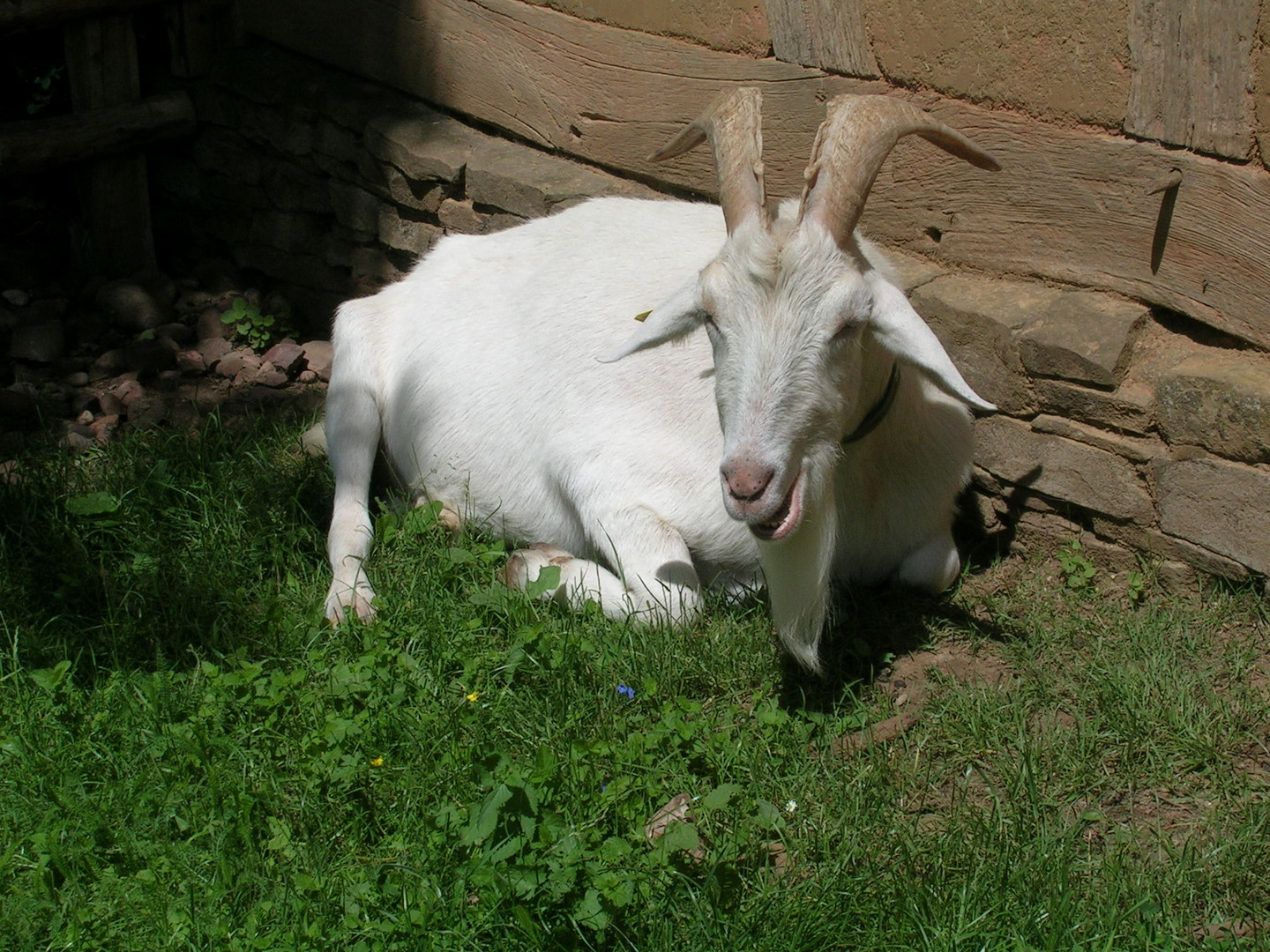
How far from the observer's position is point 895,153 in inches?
153

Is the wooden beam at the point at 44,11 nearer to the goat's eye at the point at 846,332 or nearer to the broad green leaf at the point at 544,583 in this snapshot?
the broad green leaf at the point at 544,583

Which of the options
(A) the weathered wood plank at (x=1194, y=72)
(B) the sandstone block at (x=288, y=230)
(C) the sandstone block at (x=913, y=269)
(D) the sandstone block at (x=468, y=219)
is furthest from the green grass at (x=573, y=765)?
(B) the sandstone block at (x=288, y=230)

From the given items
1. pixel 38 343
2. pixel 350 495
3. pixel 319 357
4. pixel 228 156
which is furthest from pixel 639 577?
pixel 228 156

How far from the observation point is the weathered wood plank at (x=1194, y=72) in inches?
118

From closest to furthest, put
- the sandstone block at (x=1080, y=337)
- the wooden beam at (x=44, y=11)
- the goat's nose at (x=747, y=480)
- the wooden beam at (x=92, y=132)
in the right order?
the goat's nose at (x=747, y=480) < the sandstone block at (x=1080, y=337) < the wooden beam at (x=44, y=11) < the wooden beam at (x=92, y=132)

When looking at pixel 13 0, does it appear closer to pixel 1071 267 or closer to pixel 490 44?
pixel 490 44

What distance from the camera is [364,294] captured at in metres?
5.69

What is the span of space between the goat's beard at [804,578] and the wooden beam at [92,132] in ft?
13.6

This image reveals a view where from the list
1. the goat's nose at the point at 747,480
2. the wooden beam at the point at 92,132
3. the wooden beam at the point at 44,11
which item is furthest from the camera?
the wooden beam at the point at 92,132

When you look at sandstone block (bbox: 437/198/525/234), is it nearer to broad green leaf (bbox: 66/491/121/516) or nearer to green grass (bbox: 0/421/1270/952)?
green grass (bbox: 0/421/1270/952)

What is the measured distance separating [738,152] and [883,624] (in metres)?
1.37

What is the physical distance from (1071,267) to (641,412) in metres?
1.31

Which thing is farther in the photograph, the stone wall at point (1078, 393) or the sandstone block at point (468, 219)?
the sandstone block at point (468, 219)

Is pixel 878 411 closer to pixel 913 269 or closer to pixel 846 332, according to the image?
pixel 846 332
